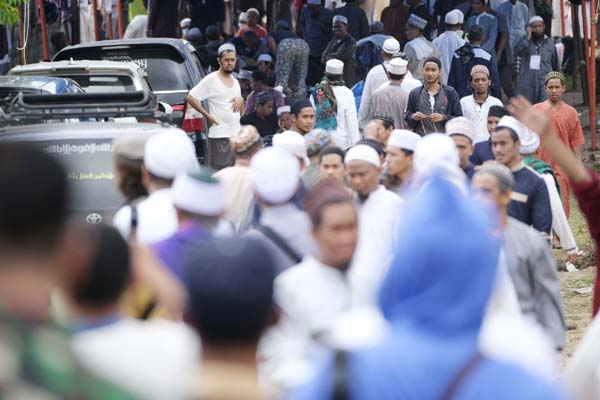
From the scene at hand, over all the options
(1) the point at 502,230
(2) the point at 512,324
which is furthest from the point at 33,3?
(2) the point at 512,324

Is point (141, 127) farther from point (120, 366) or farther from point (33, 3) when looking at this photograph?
point (33, 3)

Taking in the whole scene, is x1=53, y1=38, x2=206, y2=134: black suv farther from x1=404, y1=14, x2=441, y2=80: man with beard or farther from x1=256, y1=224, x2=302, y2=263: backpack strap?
x1=256, y1=224, x2=302, y2=263: backpack strap

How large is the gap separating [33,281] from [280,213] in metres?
3.14

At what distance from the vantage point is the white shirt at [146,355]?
296 centimetres

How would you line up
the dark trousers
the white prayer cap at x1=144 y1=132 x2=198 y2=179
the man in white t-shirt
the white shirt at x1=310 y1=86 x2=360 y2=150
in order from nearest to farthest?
1. the white prayer cap at x1=144 y1=132 x2=198 y2=179
2. the white shirt at x1=310 y1=86 x2=360 y2=150
3. the man in white t-shirt
4. the dark trousers

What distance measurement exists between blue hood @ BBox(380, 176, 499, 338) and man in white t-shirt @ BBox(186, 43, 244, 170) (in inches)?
480

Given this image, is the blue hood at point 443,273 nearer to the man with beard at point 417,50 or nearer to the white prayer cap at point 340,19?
the man with beard at point 417,50

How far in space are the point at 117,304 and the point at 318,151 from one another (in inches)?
228

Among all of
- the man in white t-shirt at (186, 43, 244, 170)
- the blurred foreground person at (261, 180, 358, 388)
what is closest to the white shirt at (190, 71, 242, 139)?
the man in white t-shirt at (186, 43, 244, 170)

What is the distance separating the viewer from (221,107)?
15.4 metres

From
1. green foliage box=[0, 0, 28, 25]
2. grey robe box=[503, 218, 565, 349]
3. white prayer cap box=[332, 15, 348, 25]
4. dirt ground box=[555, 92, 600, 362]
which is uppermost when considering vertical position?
green foliage box=[0, 0, 28, 25]

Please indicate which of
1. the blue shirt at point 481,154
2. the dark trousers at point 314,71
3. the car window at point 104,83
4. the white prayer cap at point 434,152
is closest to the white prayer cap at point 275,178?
the white prayer cap at point 434,152

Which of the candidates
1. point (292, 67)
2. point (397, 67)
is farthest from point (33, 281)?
point (292, 67)

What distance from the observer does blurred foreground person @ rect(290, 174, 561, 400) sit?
280 centimetres
